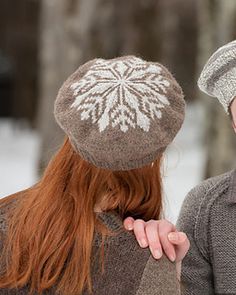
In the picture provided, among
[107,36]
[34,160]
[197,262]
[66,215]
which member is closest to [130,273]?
[66,215]

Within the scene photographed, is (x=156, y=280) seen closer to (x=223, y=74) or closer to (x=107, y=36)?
(x=223, y=74)

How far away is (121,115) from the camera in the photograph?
2.05 m

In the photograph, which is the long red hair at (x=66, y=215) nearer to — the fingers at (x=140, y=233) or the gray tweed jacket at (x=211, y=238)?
the fingers at (x=140, y=233)

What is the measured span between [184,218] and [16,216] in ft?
2.07

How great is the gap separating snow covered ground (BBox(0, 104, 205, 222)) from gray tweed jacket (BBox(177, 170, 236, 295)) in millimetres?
4190

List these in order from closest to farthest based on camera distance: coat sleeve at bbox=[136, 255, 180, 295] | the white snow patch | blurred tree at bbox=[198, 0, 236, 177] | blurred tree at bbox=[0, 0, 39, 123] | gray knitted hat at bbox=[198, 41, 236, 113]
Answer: coat sleeve at bbox=[136, 255, 180, 295], gray knitted hat at bbox=[198, 41, 236, 113], blurred tree at bbox=[198, 0, 236, 177], the white snow patch, blurred tree at bbox=[0, 0, 39, 123]

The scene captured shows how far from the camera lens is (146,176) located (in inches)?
84.3

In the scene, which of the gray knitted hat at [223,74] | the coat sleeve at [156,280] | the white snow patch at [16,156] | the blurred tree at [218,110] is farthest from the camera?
the white snow patch at [16,156]

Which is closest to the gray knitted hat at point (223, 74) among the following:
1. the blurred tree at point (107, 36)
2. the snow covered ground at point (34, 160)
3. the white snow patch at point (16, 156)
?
the snow covered ground at point (34, 160)

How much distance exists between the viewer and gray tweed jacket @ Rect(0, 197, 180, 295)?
200 centimetres

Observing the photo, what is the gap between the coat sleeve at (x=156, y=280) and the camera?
2.00 metres

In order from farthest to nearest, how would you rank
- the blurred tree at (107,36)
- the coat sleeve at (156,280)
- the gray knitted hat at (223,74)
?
the blurred tree at (107,36)
the gray knitted hat at (223,74)
the coat sleeve at (156,280)

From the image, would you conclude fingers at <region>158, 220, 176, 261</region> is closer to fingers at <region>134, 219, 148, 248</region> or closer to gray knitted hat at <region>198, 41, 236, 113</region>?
fingers at <region>134, 219, 148, 248</region>

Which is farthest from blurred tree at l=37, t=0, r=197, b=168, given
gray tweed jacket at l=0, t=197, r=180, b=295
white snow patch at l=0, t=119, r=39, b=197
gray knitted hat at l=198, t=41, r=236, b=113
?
gray tweed jacket at l=0, t=197, r=180, b=295
